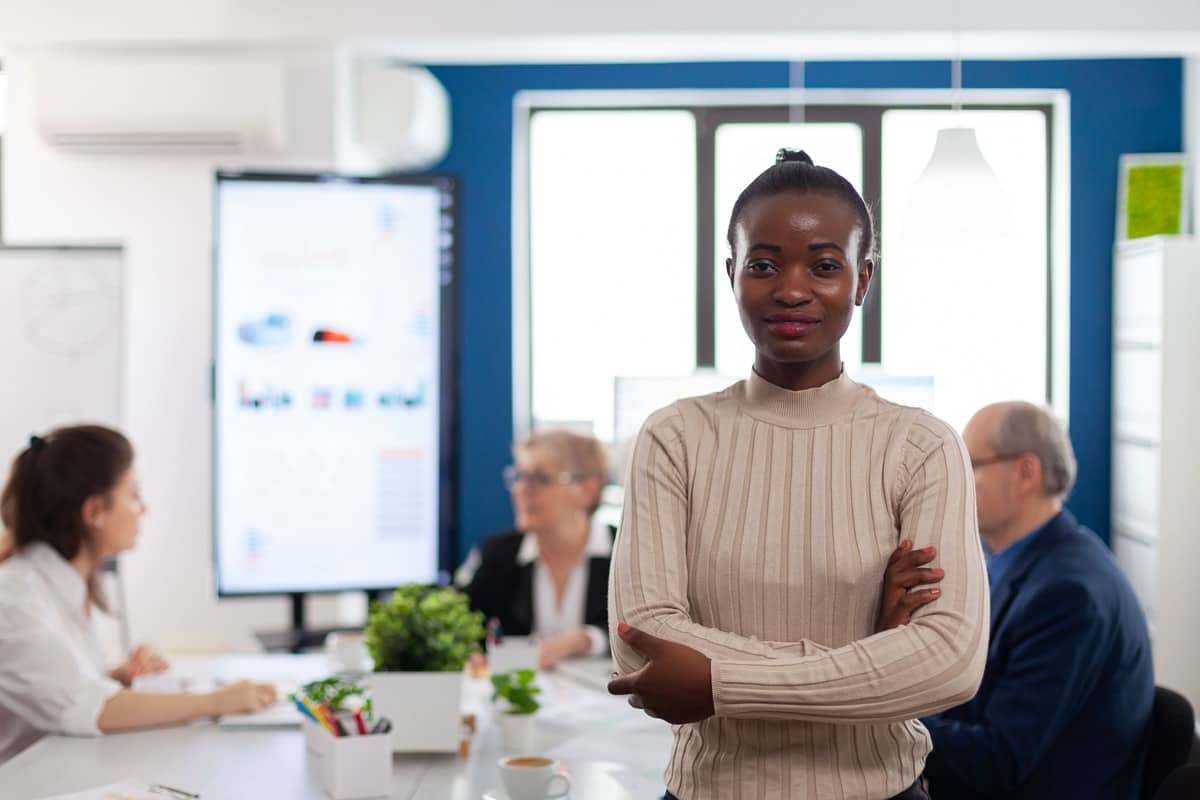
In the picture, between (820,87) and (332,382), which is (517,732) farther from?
(820,87)

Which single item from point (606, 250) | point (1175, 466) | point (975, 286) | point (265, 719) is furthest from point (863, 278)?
point (975, 286)

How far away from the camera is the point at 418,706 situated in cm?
216

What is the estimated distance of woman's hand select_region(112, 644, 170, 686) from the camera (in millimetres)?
2765

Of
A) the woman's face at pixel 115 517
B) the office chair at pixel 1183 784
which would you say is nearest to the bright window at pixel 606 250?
the woman's face at pixel 115 517

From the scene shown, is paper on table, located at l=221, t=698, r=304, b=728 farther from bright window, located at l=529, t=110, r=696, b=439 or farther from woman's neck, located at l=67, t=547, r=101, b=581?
bright window, located at l=529, t=110, r=696, b=439

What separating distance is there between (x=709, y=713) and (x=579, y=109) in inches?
191

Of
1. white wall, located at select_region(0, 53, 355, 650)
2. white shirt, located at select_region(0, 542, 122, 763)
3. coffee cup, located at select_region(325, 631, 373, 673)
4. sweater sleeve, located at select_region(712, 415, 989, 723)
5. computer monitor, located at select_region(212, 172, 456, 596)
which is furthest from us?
white wall, located at select_region(0, 53, 355, 650)

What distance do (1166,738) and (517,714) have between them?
1153mm

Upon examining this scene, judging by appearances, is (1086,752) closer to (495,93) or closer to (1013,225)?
(1013,225)

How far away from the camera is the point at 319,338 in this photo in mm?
4145

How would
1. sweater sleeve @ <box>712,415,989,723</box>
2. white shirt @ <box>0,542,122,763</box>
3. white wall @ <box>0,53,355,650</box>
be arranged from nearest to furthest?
sweater sleeve @ <box>712,415,989,723</box>, white shirt @ <box>0,542,122,763</box>, white wall @ <box>0,53,355,650</box>

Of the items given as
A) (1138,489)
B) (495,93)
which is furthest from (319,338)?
(1138,489)

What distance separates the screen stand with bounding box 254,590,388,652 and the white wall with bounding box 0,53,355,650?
0.58m

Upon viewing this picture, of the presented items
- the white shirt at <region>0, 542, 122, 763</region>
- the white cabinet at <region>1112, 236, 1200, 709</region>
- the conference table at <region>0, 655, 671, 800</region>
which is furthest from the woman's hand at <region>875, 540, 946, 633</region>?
the white cabinet at <region>1112, 236, 1200, 709</region>
